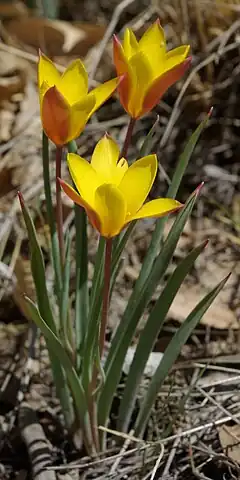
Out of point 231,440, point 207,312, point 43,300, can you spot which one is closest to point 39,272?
point 43,300

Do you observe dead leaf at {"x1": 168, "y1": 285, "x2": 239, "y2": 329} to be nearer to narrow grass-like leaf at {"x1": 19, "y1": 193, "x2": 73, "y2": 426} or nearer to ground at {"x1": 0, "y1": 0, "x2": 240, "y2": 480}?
ground at {"x1": 0, "y1": 0, "x2": 240, "y2": 480}

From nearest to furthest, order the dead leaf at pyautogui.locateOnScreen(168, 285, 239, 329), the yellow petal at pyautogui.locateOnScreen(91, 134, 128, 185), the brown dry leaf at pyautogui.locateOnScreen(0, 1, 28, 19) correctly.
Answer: the yellow petal at pyautogui.locateOnScreen(91, 134, 128, 185)
the dead leaf at pyautogui.locateOnScreen(168, 285, 239, 329)
the brown dry leaf at pyautogui.locateOnScreen(0, 1, 28, 19)

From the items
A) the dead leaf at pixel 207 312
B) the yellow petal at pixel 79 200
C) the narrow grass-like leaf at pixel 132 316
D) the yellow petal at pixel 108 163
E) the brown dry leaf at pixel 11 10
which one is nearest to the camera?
the yellow petal at pixel 79 200

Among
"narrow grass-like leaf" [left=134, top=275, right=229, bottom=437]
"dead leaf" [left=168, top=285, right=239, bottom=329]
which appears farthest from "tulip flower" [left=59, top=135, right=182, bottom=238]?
"dead leaf" [left=168, top=285, right=239, bottom=329]

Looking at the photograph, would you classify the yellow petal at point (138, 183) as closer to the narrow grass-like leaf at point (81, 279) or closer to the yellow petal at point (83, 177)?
the yellow petal at point (83, 177)

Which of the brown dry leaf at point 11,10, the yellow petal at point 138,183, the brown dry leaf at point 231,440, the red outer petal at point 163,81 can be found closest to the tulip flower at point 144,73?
the red outer petal at point 163,81
